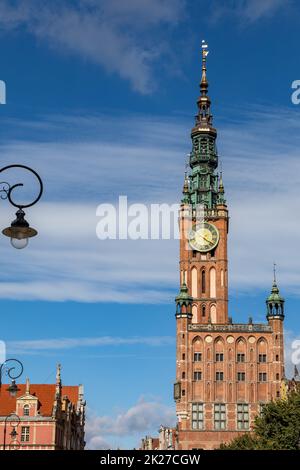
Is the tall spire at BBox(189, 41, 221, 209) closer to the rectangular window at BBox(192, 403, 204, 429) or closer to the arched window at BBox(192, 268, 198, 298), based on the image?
the arched window at BBox(192, 268, 198, 298)

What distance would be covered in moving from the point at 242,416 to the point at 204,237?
2711cm

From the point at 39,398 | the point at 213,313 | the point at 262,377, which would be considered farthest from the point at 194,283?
the point at 39,398

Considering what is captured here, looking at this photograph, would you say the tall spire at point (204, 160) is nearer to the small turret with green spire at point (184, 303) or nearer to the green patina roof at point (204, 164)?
the green patina roof at point (204, 164)

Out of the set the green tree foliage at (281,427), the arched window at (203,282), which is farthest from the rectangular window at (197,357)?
the green tree foliage at (281,427)

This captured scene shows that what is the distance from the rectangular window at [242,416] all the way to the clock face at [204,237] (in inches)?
939

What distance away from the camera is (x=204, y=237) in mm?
124125

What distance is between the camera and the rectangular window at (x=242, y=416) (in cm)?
10944

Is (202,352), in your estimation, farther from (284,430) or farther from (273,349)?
(284,430)

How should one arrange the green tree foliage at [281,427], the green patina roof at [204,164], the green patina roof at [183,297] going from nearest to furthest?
the green tree foliage at [281,427]
the green patina roof at [183,297]
the green patina roof at [204,164]

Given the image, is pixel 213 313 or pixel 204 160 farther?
pixel 204 160

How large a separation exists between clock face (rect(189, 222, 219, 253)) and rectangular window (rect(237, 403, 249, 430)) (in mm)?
23840

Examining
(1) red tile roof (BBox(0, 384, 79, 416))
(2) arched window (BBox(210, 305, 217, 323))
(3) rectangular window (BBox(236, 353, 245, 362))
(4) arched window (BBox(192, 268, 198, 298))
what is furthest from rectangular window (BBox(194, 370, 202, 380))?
(1) red tile roof (BBox(0, 384, 79, 416))

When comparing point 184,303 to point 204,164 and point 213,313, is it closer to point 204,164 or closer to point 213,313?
point 213,313

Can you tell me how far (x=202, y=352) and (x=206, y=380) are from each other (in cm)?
364
